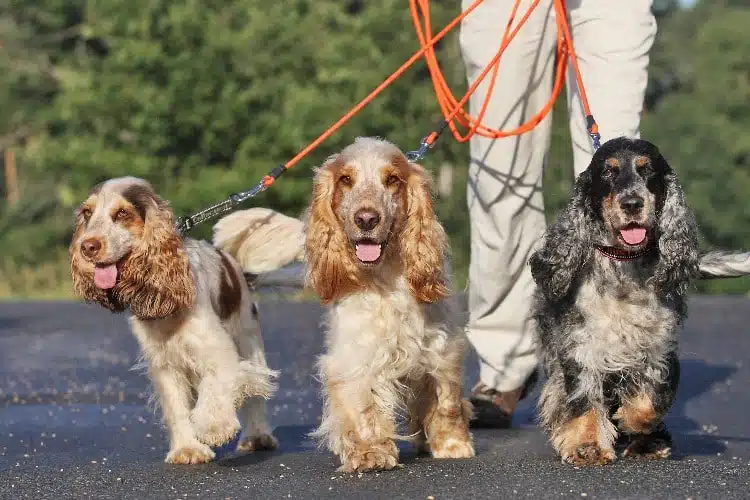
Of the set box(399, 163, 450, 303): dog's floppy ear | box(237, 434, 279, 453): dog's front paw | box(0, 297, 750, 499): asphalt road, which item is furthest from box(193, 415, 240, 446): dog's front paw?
box(399, 163, 450, 303): dog's floppy ear

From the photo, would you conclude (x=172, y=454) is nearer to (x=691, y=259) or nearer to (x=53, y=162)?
(x=691, y=259)

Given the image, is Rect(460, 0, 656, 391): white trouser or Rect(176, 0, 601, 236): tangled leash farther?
Rect(460, 0, 656, 391): white trouser

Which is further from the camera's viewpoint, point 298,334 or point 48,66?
point 48,66

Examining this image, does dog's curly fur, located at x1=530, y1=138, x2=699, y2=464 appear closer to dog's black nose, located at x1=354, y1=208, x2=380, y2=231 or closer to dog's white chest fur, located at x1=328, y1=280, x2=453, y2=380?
dog's white chest fur, located at x1=328, y1=280, x2=453, y2=380

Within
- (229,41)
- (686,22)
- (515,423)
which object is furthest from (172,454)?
(686,22)

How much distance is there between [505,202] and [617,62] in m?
1.01

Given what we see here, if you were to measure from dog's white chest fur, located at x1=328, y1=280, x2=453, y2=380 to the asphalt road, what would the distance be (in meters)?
0.45

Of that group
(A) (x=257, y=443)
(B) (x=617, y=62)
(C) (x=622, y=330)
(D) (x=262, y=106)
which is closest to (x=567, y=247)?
(C) (x=622, y=330)

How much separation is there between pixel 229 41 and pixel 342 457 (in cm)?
2523

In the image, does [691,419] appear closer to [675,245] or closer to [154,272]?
[675,245]

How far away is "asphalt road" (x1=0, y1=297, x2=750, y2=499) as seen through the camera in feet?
16.7

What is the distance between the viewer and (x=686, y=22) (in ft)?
172

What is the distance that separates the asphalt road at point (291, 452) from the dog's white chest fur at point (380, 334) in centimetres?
45

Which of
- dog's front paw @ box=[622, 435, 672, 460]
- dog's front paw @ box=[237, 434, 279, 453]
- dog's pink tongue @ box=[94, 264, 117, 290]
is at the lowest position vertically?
dog's front paw @ box=[237, 434, 279, 453]
